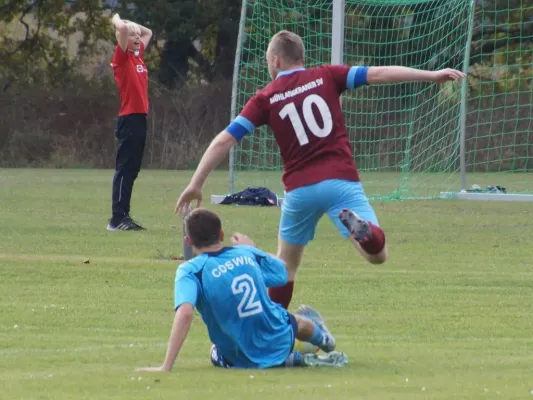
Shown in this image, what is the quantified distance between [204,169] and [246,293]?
39.1 inches

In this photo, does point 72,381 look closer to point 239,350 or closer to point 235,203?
point 239,350

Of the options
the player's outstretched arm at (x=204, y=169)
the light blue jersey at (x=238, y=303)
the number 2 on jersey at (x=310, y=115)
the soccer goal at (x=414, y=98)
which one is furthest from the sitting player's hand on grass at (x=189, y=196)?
the soccer goal at (x=414, y=98)

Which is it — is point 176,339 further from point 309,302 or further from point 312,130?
point 309,302

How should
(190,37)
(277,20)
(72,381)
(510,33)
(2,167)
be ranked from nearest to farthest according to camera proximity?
(72,381) < (277,20) < (510,33) < (2,167) < (190,37)

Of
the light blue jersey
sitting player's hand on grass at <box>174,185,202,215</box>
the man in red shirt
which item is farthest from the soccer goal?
the light blue jersey

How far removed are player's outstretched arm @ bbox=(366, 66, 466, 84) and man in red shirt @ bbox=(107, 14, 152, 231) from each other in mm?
8237

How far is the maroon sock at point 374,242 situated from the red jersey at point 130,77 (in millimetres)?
8544

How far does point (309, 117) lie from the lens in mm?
8227

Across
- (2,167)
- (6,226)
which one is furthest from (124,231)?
(2,167)

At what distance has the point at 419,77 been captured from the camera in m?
8.02

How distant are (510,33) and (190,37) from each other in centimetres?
1669

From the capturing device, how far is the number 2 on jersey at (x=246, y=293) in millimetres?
7270

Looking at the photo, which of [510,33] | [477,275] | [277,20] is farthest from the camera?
[510,33]

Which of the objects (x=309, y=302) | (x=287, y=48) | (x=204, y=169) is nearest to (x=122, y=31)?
(x=309, y=302)
